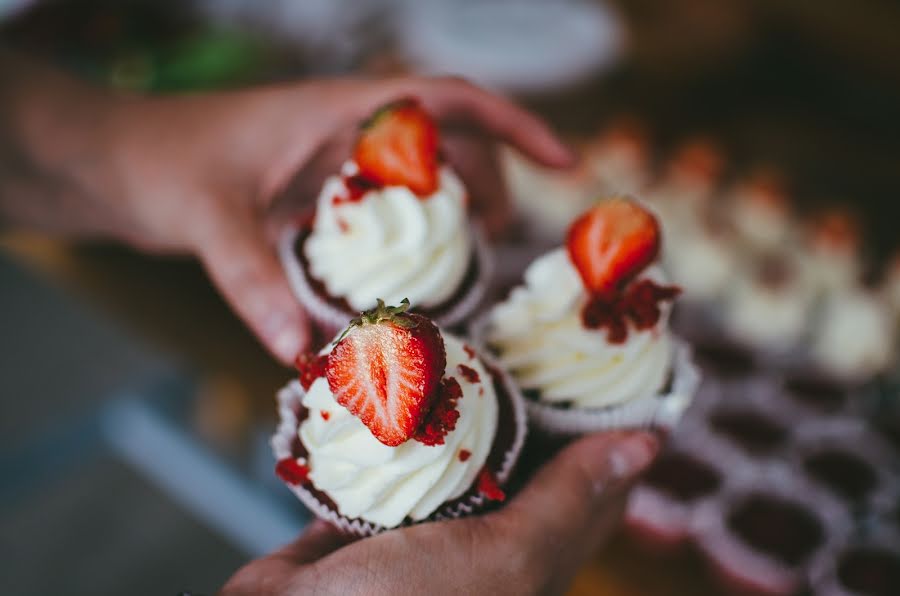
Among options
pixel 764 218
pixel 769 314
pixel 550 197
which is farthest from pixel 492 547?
pixel 764 218

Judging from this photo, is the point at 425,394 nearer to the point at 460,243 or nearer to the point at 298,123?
the point at 460,243

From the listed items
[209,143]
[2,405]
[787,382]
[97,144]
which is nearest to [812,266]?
[787,382]

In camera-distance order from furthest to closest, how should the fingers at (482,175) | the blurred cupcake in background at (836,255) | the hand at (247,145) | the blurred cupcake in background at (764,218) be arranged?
the blurred cupcake in background at (764,218) < the blurred cupcake in background at (836,255) < the fingers at (482,175) < the hand at (247,145)

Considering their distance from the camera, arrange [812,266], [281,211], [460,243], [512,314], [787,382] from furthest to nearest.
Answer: [812,266]
[787,382]
[281,211]
[460,243]
[512,314]

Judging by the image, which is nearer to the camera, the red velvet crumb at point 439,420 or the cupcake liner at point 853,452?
the red velvet crumb at point 439,420

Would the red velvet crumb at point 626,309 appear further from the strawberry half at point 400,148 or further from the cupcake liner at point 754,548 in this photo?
the cupcake liner at point 754,548

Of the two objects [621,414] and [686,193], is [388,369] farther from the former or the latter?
[686,193]

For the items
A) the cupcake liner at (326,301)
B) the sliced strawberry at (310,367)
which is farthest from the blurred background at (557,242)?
the sliced strawberry at (310,367)

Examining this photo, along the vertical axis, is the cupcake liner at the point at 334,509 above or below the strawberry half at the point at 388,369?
below
